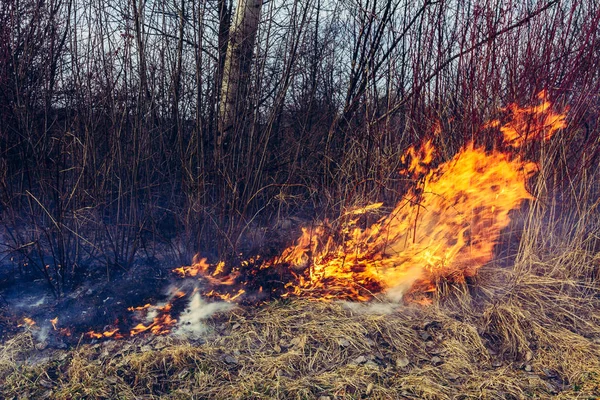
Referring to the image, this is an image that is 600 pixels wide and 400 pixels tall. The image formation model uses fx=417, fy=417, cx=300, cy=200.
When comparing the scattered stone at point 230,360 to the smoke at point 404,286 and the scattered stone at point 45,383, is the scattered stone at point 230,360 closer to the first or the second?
the scattered stone at point 45,383

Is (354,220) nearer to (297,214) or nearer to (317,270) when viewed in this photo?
(317,270)

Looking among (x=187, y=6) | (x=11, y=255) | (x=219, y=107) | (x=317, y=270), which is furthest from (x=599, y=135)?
(x=11, y=255)

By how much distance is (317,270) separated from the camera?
13.4 ft

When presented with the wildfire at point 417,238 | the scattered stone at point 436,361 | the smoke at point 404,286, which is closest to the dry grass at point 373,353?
the scattered stone at point 436,361

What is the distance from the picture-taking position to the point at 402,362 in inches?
115

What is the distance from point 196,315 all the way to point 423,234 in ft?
7.63

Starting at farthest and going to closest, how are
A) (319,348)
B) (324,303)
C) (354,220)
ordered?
1. (354,220)
2. (324,303)
3. (319,348)

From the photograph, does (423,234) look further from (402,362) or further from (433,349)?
(402,362)

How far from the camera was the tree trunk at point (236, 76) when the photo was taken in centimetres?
402

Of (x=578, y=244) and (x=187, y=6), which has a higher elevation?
(x=187, y=6)

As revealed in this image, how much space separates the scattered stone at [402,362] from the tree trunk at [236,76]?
247 cm

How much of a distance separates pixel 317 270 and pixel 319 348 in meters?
1.11

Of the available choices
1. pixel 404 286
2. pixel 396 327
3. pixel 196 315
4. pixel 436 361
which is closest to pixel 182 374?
pixel 196 315

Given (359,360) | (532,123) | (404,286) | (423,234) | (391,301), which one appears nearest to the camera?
(359,360)
